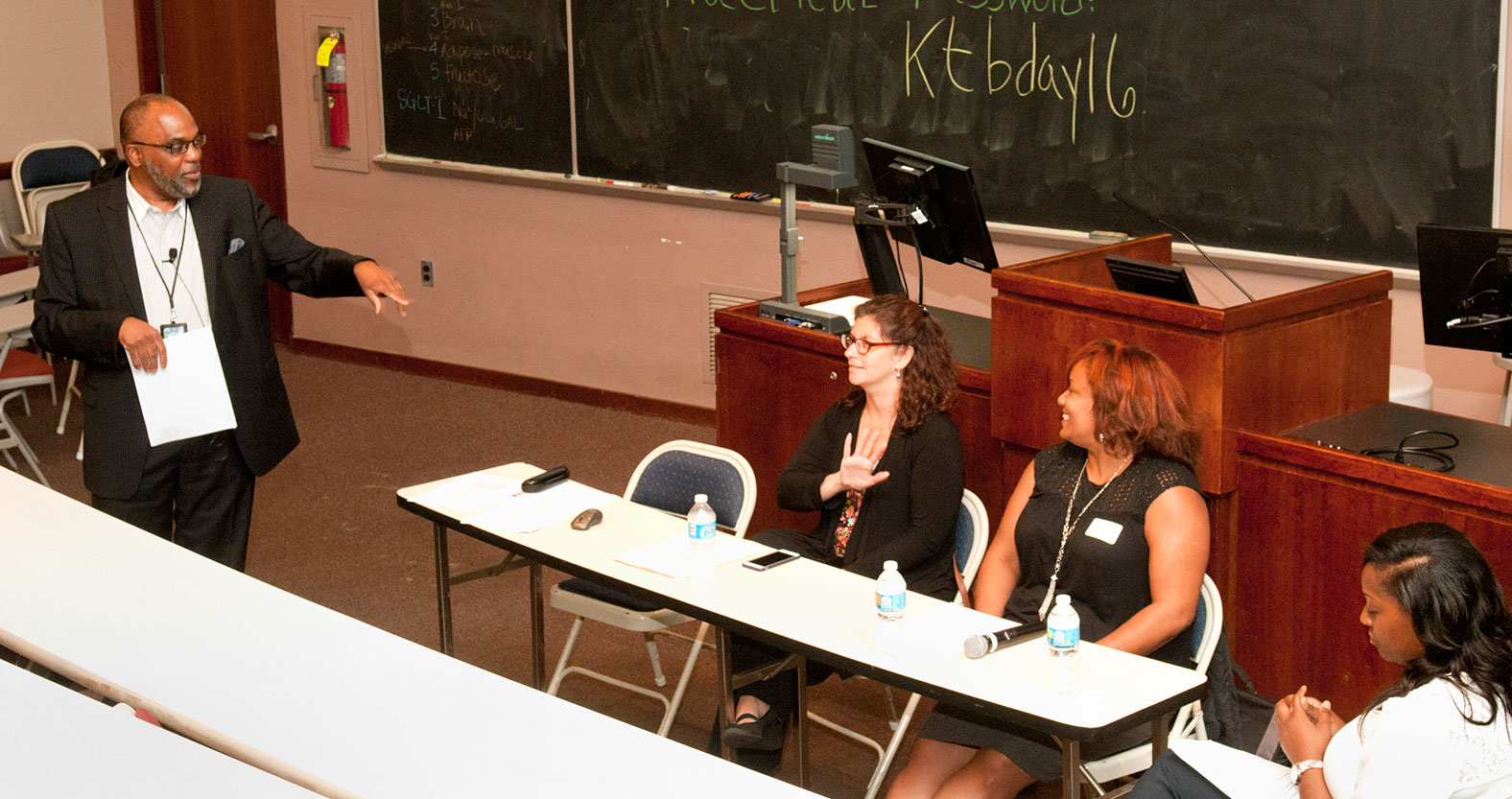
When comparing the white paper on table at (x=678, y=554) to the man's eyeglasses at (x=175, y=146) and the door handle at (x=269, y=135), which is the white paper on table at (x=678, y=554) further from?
the door handle at (x=269, y=135)

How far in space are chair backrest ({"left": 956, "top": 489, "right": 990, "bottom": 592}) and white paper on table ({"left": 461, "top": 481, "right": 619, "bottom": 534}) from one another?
2.85 ft

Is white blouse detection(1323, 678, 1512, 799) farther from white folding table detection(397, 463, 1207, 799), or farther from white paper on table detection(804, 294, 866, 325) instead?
white paper on table detection(804, 294, 866, 325)

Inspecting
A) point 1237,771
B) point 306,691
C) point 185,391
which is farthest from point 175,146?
point 1237,771

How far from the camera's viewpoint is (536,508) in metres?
3.80

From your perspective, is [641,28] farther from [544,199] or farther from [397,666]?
[397,666]

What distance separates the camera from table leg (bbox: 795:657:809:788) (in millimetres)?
3271

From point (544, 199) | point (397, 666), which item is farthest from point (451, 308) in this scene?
point (397, 666)

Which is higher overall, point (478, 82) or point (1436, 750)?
point (478, 82)

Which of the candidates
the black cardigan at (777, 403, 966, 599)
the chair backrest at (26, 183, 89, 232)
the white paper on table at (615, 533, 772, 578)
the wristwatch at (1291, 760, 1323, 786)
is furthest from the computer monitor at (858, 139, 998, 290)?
the chair backrest at (26, 183, 89, 232)

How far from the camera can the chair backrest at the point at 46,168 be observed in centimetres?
777

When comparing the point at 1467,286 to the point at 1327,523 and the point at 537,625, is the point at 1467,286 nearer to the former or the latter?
the point at 1327,523

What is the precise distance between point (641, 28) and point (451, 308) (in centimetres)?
185

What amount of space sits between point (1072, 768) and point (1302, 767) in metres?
0.39

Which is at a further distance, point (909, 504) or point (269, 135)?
point (269, 135)
